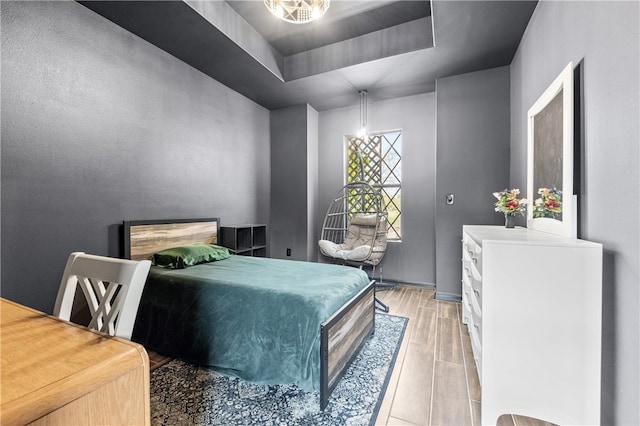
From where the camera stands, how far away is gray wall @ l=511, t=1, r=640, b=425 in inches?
40.8

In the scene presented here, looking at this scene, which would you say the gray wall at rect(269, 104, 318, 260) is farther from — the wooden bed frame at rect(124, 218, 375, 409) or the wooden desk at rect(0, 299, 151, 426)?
the wooden desk at rect(0, 299, 151, 426)

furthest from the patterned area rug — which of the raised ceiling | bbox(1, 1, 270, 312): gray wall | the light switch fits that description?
the raised ceiling

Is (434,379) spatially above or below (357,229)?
below

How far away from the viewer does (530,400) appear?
1312mm

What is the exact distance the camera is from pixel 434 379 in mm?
1712

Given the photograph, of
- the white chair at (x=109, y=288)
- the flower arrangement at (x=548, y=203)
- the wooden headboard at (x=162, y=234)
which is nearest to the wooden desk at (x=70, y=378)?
the white chair at (x=109, y=288)

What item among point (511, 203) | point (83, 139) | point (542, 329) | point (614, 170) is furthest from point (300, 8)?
point (542, 329)

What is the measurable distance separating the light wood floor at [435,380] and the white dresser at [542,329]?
17 centimetres

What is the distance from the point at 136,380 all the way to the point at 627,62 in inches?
75.5

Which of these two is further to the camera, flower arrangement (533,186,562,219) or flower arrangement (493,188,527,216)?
flower arrangement (493,188,527,216)

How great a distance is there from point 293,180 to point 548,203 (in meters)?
3.10

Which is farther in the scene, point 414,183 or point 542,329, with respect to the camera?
point 414,183

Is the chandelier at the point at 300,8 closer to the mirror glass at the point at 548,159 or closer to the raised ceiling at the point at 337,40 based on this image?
the raised ceiling at the point at 337,40

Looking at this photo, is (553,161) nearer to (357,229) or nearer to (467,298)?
(467,298)
